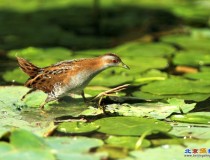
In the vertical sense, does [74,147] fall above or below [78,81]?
below

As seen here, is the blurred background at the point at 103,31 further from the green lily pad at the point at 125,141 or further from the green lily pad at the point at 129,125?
the green lily pad at the point at 125,141

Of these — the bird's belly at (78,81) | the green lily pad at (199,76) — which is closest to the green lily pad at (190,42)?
the green lily pad at (199,76)

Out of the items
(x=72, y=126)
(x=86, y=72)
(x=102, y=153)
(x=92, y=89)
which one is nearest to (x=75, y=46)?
(x=92, y=89)

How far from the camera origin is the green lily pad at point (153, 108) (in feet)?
20.2

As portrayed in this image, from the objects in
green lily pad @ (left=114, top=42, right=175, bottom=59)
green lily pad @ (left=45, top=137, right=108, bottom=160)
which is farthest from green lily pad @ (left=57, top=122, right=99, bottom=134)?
green lily pad @ (left=114, top=42, right=175, bottom=59)

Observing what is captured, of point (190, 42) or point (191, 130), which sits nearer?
point (191, 130)

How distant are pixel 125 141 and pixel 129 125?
0.45 meters

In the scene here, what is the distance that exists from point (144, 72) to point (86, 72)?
1867mm

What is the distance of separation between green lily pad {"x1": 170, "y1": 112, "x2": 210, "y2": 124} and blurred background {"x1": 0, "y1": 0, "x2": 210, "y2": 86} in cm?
163

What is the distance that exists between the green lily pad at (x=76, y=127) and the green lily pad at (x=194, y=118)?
0.90 m

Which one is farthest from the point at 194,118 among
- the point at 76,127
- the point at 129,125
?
the point at 76,127

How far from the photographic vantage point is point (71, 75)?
6289mm

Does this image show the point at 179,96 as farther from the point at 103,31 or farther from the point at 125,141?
the point at 103,31

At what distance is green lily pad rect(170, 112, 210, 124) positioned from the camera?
5895 mm
